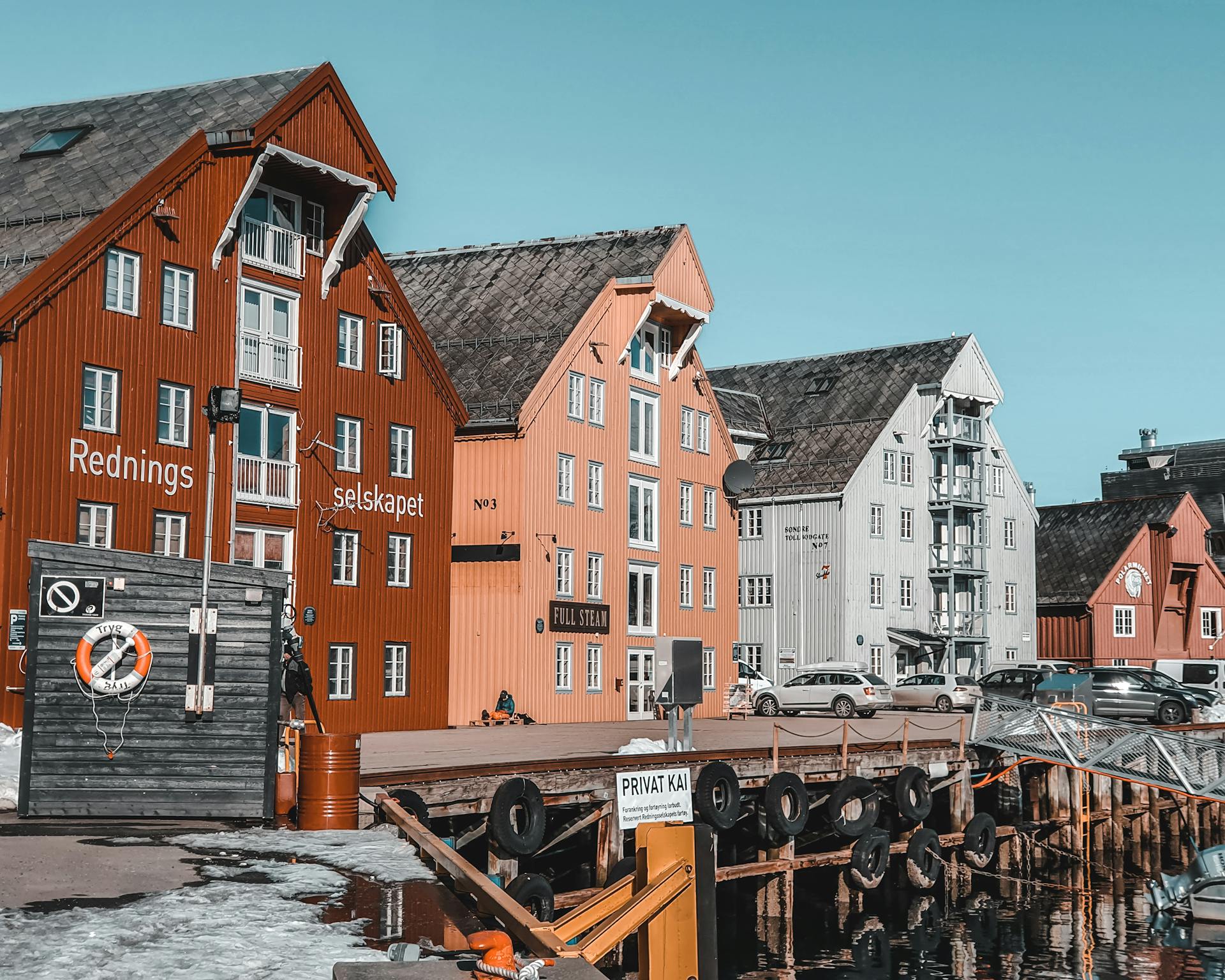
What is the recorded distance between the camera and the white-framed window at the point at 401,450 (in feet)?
127

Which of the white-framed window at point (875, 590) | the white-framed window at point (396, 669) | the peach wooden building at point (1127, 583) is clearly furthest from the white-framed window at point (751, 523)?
the white-framed window at point (396, 669)

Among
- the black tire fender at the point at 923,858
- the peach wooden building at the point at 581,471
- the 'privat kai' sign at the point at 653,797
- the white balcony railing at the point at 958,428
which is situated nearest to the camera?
the 'privat kai' sign at the point at 653,797

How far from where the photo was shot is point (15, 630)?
2869cm

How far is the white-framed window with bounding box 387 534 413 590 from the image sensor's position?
125ft

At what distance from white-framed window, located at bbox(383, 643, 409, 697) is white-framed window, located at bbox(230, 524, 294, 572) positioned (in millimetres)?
3864

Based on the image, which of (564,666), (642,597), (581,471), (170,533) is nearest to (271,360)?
(170,533)

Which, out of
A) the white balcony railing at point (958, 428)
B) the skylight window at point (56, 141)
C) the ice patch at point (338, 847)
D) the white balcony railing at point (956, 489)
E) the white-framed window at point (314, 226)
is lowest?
the ice patch at point (338, 847)

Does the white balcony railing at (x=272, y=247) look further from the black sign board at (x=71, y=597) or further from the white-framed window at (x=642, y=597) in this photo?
the black sign board at (x=71, y=597)

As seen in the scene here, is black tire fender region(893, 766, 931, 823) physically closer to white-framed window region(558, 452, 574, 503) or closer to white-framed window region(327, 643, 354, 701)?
white-framed window region(327, 643, 354, 701)

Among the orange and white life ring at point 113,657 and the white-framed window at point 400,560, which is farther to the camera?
the white-framed window at point 400,560

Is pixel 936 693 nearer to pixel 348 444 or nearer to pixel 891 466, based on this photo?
pixel 891 466

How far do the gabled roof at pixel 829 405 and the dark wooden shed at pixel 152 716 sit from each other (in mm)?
41484

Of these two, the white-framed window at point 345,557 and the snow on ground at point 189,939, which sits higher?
the white-framed window at point 345,557

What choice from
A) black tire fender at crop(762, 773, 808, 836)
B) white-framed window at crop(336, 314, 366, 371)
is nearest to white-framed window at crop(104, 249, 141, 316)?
white-framed window at crop(336, 314, 366, 371)
